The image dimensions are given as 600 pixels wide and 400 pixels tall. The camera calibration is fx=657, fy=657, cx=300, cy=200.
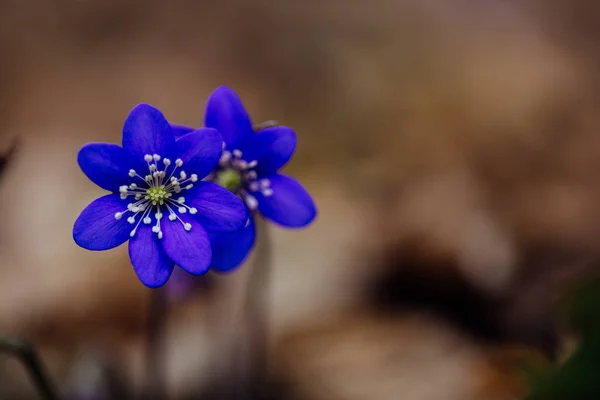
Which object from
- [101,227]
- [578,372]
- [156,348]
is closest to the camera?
[101,227]

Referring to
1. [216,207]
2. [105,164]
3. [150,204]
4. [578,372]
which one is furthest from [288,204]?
[578,372]

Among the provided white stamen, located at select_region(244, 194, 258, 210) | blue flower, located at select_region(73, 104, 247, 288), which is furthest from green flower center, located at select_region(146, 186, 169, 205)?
white stamen, located at select_region(244, 194, 258, 210)

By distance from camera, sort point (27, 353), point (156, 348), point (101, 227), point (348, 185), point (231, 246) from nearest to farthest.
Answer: point (101, 227)
point (27, 353)
point (231, 246)
point (156, 348)
point (348, 185)

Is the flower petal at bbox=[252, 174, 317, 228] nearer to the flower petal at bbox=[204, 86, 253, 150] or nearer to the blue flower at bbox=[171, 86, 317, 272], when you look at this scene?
the blue flower at bbox=[171, 86, 317, 272]

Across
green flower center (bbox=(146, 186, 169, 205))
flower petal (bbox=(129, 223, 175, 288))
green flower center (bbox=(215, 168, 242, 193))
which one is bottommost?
flower petal (bbox=(129, 223, 175, 288))

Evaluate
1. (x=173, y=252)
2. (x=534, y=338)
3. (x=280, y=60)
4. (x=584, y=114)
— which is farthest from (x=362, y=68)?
(x=173, y=252)

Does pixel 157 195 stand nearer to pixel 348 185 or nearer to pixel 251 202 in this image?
pixel 251 202
